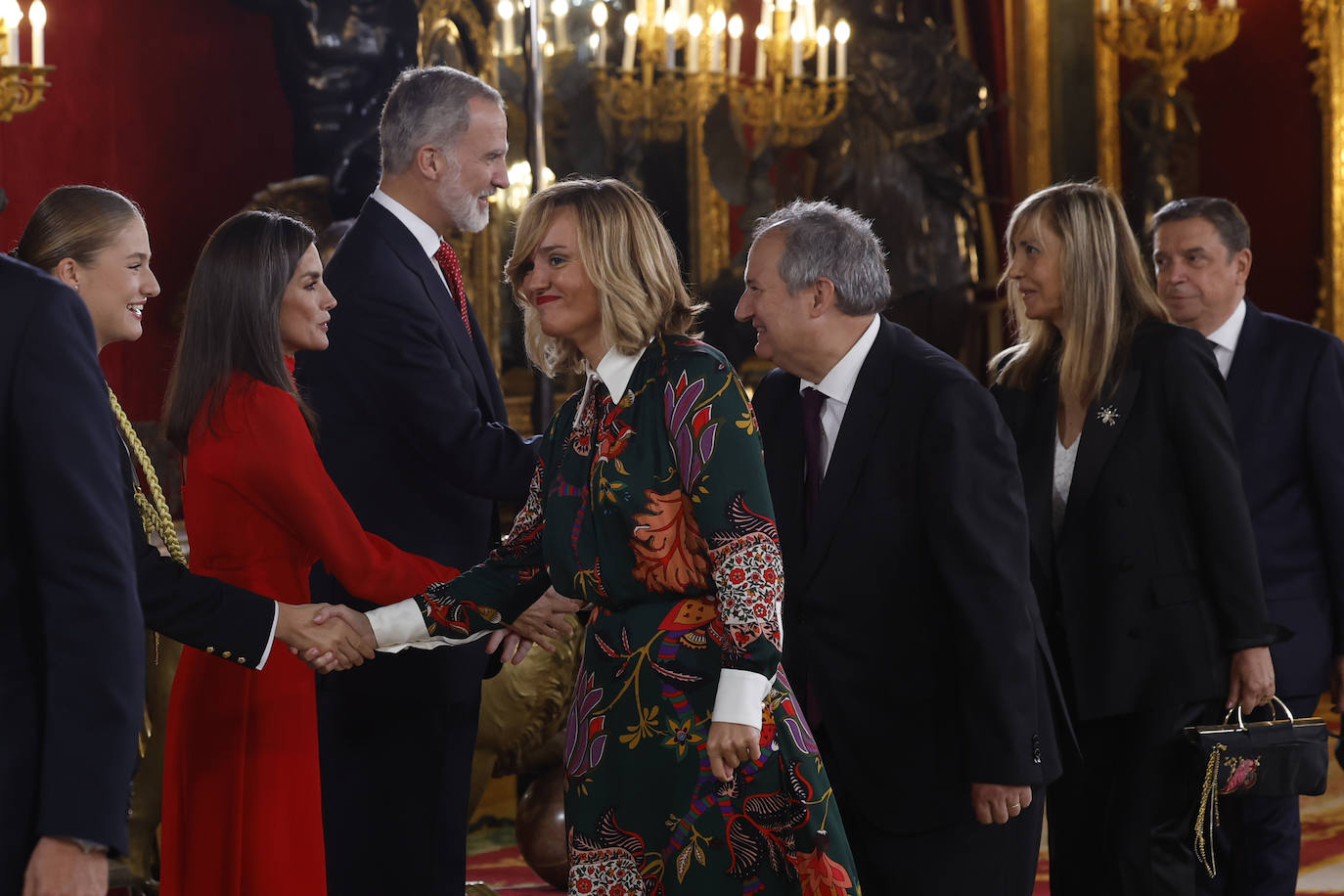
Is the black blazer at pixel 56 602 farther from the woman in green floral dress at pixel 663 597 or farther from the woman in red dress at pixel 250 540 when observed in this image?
the woman in red dress at pixel 250 540

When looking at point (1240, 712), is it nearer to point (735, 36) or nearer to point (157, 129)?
point (735, 36)

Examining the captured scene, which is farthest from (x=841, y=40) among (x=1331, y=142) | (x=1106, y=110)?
(x=1331, y=142)

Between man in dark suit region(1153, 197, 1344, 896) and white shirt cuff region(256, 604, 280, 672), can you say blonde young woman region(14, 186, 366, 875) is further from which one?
man in dark suit region(1153, 197, 1344, 896)

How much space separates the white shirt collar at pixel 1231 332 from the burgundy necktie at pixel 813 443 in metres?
1.52

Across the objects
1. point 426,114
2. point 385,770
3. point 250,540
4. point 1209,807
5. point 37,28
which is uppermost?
point 37,28

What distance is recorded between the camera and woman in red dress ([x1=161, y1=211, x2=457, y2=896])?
2.46m

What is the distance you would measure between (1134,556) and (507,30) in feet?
14.1

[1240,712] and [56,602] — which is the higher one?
[56,602]

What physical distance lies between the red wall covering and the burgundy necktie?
3.74m

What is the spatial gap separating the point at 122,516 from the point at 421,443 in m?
1.25

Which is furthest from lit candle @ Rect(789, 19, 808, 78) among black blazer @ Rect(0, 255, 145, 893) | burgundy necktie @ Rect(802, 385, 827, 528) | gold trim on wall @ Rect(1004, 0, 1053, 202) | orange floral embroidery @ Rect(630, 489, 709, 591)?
black blazer @ Rect(0, 255, 145, 893)

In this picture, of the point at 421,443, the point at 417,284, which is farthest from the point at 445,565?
the point at 417,284

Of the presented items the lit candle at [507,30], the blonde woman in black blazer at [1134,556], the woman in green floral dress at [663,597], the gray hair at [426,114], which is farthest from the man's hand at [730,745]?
the lit candle at [507,30]

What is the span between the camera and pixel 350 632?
8.27 ft
